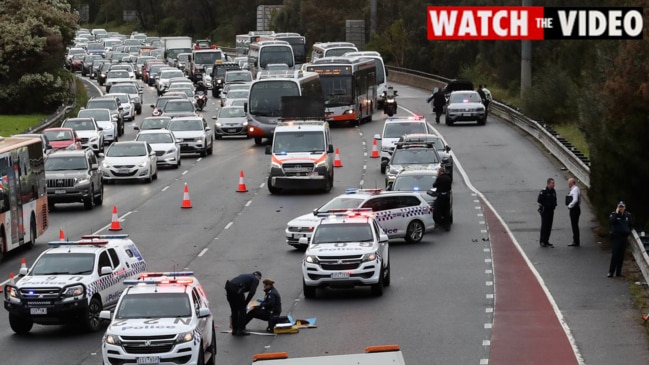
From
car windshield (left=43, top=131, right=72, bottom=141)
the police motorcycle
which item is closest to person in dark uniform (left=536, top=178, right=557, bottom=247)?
car windshield (left=43, top=131, right=72, bottom=141)

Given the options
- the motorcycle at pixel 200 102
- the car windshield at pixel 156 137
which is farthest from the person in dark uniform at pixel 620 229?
the motorcycle at pixel 200 102

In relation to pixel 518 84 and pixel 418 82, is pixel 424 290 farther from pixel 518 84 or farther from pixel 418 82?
pixel 418 82

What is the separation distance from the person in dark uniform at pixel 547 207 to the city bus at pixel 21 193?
1281 centimetres

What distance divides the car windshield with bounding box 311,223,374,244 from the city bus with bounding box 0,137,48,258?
8.93 metres

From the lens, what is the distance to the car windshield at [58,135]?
181 feet

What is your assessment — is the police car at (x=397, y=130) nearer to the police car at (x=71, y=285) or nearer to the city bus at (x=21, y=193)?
the city bus at (x=21, y=193)

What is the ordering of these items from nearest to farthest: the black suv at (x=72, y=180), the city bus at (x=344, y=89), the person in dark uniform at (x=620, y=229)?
the person in dark uniform at (x=620, y=229)
the black suv at (x=72, y=180)
the city bus at (x=344, y=89)

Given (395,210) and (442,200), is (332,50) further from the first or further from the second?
(395,210)

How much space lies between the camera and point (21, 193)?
35.6m

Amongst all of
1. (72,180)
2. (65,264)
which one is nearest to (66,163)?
(72,180)

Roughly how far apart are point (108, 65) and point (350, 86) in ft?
146

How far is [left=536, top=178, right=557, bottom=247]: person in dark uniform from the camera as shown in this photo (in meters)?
34.2

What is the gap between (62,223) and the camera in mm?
40875

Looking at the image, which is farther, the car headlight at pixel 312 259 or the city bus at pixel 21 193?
the city bus at pixel 21 193
